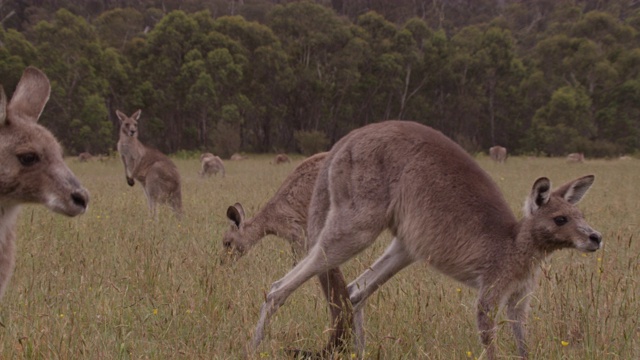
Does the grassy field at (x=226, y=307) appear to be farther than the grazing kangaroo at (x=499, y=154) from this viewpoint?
No

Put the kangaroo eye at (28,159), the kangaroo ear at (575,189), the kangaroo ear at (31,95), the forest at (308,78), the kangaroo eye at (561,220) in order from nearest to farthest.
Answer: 1. the kangaroo eye at (28,159)
2. the kangaroo ear at (31,95)
3. the kangaroo eye at (561,220)
4. the kangaroo ear at (575,189)
5. the forest at (308,78)

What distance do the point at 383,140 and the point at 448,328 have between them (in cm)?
133

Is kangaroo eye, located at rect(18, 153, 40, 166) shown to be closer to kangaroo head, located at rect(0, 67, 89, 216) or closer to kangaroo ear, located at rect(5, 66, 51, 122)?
kangaroo head, located at rect(0, 67, 89, 216)

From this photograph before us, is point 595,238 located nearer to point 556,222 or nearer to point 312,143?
point 556,222

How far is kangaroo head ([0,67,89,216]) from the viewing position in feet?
9.29

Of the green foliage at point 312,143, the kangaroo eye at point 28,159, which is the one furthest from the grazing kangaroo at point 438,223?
the green foliage at point 312,143

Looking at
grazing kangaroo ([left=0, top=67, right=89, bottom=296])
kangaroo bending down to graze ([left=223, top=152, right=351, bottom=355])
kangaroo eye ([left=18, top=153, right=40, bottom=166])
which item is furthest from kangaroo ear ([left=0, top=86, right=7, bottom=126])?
kangaroo bending down to graze ([left=223, top=152, right=351, bottom=355])

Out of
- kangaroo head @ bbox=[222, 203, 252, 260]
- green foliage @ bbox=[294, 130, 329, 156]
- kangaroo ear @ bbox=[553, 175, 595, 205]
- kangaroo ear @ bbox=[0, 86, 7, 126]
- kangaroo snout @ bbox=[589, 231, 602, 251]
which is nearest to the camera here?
kangaroo ear @ bbox=[0, 86, 7, 126]

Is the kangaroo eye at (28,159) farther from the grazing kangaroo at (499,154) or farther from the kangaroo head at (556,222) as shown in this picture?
the grazing kangaroo at (499,154)

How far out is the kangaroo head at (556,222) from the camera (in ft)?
11.6

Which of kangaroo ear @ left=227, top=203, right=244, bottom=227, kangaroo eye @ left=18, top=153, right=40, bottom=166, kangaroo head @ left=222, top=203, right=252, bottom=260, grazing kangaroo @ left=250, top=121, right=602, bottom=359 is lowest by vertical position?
kangaroo head @ left=222, top=203, right=252, bottom=260

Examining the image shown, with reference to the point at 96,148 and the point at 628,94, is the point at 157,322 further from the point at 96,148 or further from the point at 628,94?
the point at 628,94

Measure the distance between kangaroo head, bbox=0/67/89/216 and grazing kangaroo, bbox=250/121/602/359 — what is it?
1357mm

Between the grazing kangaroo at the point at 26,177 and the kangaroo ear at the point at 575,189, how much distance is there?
2.92 metres
